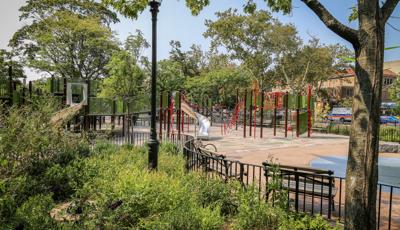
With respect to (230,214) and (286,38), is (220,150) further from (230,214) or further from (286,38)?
(286,38)

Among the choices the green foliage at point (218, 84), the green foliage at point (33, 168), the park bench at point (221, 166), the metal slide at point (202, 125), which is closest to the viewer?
the green foliage at point (33, 168)

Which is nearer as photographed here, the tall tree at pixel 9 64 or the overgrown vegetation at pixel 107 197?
the overgrown vegetation at pixel 107 197

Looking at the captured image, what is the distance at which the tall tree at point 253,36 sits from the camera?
114ft

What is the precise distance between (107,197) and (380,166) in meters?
12.0

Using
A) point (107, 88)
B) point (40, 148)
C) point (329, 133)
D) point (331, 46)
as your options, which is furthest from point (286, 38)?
point (40, 148)

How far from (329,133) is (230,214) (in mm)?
24755

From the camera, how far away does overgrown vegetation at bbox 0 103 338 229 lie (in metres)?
4.35

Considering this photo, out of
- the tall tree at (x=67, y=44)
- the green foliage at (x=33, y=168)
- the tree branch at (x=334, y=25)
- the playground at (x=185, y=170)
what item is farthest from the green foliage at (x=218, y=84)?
the tree branch at (x=334, y=25)

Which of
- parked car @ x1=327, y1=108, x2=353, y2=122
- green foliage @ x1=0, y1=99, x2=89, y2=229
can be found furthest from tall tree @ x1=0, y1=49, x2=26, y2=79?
parked car @ x1=327, y1=108, x2=353, y2=122

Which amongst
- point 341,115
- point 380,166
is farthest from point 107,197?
point 341,115

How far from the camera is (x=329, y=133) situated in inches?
1079

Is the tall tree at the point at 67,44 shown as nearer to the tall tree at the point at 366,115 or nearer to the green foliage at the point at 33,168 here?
the green foliage at the point at 33,168

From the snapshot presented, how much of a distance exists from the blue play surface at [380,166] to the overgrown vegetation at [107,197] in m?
6.79

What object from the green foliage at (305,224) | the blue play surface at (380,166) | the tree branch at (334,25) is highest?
the tree branch at (334,25)
